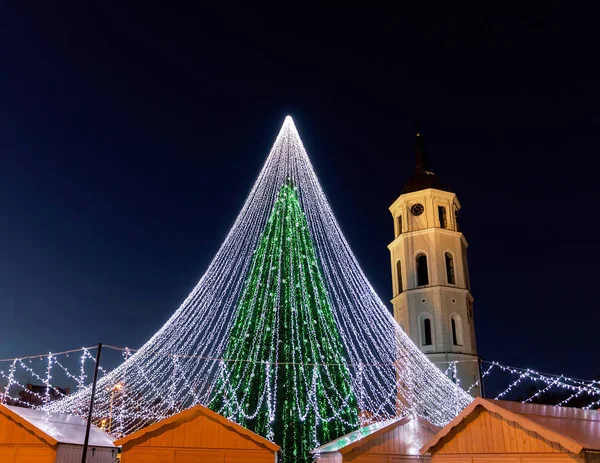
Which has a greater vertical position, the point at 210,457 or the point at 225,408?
the point at 225,408

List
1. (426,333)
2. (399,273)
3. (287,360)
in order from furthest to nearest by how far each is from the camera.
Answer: (399,273) → (426,333) → (287,360)

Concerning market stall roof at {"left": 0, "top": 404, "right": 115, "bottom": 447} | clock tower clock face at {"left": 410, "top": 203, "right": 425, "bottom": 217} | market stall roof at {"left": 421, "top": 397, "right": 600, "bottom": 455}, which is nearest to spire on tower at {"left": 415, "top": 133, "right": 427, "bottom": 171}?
clock tower clock face at {"left": 410, "top": 203, "right": 425, "bottom": 217}

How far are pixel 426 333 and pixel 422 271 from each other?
182 inches

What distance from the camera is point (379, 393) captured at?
23125 mm

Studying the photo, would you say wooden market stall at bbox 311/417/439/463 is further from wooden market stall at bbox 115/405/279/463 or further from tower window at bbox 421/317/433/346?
tower window at bbox 421/317/433/346

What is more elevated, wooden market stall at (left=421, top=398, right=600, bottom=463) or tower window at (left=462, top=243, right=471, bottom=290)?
tower window at (left=462, top=243, right=471, bottom=290)

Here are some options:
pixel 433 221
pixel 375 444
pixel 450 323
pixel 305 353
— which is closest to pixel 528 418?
pixel 375 444

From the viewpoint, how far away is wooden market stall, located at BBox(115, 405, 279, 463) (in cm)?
1430

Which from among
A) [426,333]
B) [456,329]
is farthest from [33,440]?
[456,329]

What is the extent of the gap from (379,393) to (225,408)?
23.5 ft

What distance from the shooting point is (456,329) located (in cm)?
3762

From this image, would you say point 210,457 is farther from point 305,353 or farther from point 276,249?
point 276,249

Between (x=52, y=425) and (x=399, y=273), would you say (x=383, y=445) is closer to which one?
(x=52, y=425)

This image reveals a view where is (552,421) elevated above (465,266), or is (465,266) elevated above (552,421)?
(465,266)
